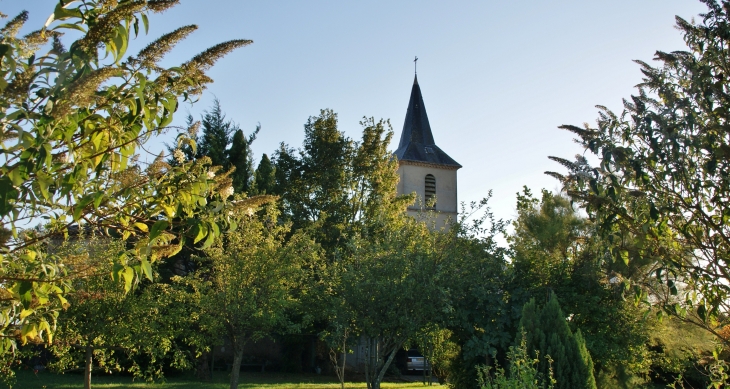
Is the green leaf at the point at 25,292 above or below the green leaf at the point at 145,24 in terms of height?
below

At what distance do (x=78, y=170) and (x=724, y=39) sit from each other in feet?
13.2

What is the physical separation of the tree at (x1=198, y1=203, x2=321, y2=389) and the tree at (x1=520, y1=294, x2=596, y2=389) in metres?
8.30

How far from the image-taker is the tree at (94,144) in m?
2.34

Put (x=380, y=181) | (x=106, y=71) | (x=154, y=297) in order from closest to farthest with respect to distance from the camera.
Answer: (x=106, y=71) < (x=154, y=297) < (x=380, y=181)

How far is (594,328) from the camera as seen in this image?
54.7ft

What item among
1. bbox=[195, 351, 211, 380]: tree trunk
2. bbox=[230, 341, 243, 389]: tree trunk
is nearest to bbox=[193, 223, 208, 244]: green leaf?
bbox=[230, 341, 243, 389]: tree trunk

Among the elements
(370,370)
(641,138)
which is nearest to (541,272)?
(370,370)

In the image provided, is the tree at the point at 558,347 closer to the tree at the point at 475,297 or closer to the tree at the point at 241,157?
the tree at the point at 475,297

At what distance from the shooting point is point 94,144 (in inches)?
110

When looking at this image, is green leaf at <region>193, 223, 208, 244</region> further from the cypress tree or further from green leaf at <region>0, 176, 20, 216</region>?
the cypress tree

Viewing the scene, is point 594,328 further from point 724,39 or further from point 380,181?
point 380,181

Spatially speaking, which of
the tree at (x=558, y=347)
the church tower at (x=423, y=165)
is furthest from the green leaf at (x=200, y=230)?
the church tower at (x=423, y=165)

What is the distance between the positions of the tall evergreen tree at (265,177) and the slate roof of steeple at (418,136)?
515 inches

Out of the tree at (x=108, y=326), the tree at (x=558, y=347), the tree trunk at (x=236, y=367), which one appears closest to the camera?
the tree at (x=558, y=347)
